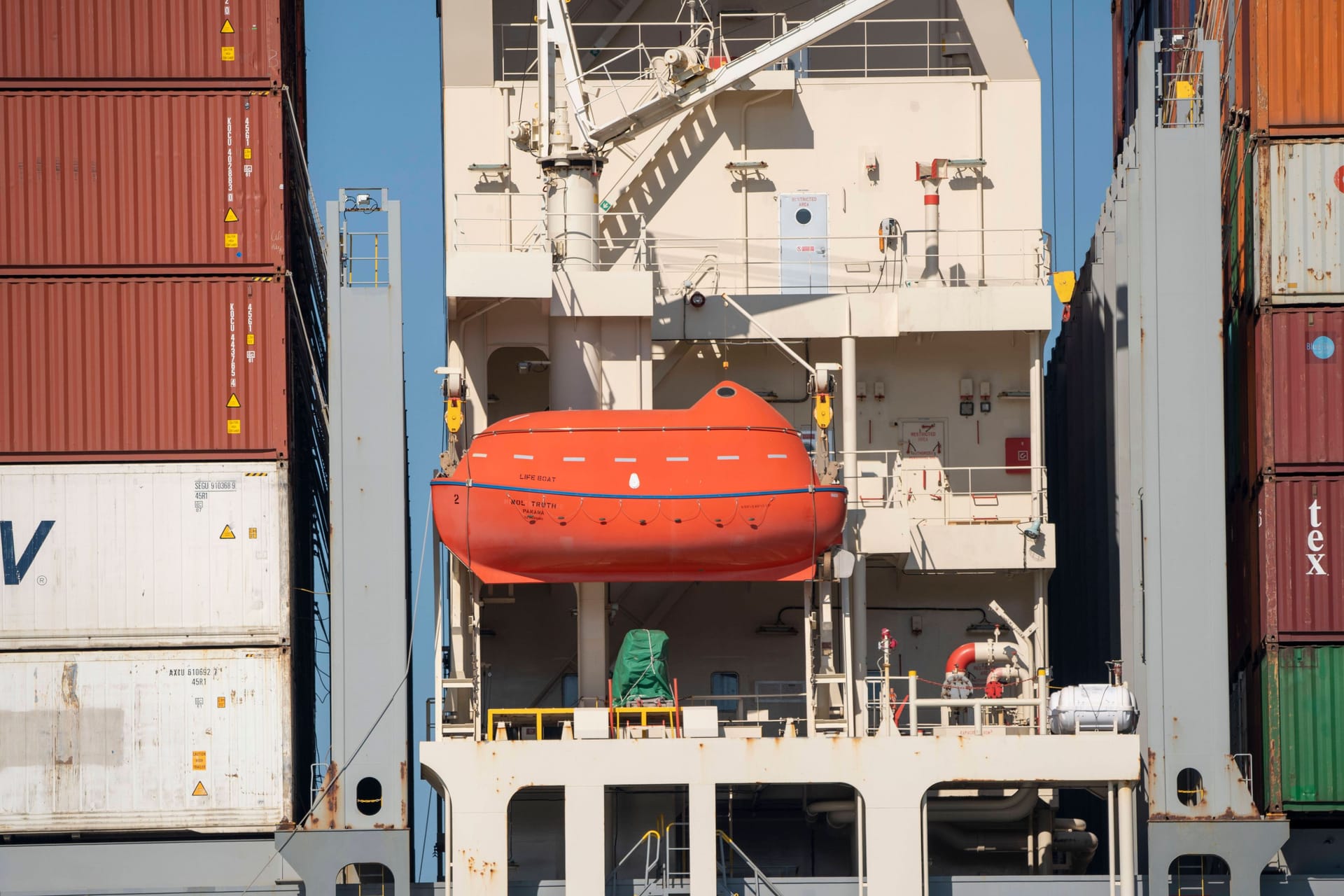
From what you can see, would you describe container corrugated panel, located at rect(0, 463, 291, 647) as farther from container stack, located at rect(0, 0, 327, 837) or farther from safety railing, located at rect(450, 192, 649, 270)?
safety railing, located at rect(450, 192, 649, 270)

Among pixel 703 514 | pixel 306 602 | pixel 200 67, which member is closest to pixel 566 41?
pixel 200 67

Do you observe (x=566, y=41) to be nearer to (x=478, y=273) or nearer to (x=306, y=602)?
(x=478, y=273)

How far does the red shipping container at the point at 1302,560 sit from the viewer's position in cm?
2498

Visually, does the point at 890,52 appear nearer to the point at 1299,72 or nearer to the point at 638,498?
the point at 1299,72

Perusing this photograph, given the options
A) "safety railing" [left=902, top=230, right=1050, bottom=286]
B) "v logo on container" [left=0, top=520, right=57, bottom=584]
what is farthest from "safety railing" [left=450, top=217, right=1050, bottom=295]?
"v logo on container" [left=0, top=520, right=57, bottom=584]

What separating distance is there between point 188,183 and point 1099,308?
13188mm

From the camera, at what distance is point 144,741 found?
994 inches

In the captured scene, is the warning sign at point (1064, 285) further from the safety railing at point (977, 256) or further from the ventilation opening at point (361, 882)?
the ventilation opening at point (361, 882)

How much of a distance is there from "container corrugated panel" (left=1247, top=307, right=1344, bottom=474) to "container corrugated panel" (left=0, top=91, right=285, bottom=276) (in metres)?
12.5

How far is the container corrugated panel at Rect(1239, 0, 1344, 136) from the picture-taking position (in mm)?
26078

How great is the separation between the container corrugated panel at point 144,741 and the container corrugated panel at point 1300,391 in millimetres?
12567

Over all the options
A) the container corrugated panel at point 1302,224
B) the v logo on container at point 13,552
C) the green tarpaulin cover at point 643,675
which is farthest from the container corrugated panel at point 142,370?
the container corrugated panel at point 1302,224

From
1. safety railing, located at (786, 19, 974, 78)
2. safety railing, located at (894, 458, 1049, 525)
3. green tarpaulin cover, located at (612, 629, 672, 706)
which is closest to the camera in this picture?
green tarpaulin cover, located at (612, 629, 672, 706)

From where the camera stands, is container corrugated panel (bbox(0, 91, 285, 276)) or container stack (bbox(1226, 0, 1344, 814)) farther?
container corrugated panel (bbox(0, 91, 285, 276))
